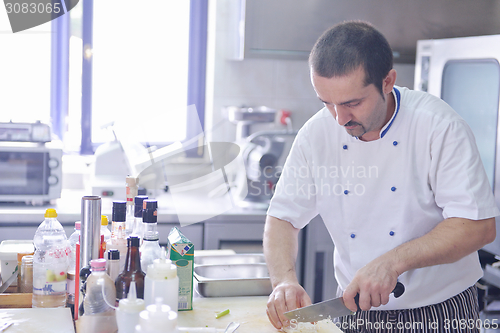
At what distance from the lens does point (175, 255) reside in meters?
1.28

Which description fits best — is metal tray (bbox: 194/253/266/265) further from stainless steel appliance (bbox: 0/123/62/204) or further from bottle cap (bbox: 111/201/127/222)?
stainless steel appliance (bbox: 0/123/62/204)

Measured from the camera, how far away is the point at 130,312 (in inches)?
38.4

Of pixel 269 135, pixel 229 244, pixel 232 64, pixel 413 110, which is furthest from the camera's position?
pixel 232 64

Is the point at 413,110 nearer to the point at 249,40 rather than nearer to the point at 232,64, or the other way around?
the point at 249,40

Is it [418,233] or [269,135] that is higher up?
[269,135]

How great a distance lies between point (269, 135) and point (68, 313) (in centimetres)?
185

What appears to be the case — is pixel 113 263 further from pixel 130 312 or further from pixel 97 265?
pixel 130 312

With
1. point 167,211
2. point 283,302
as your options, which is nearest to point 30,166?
point 167,211

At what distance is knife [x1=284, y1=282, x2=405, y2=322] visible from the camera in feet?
4.00

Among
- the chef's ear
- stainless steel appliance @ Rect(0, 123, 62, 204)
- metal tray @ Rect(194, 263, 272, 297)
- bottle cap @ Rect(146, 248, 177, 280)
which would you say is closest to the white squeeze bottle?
bottle cap @ Rect(146, 248, 177, 280)

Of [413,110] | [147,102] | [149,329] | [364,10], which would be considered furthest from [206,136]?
[149,329]

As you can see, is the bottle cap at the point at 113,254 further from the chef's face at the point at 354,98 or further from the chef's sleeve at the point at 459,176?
the chef's sleeve at the point at 459,176

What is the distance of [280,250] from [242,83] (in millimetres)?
1834

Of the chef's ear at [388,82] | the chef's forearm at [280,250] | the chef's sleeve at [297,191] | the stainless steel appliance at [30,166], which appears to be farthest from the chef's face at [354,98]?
the stainless steel appliance at [30,166]
